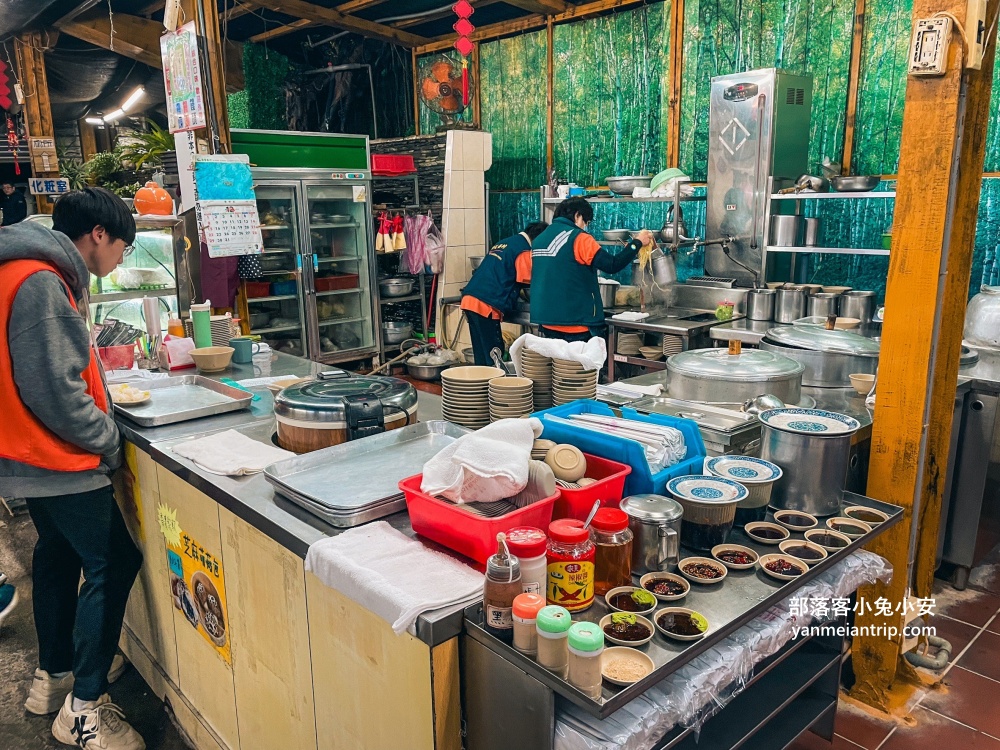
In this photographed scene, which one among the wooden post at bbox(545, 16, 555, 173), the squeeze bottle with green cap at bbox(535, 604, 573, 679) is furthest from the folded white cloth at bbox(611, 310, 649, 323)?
the squeeze bottle with green cap at bbox(535, 604, 573, 679)

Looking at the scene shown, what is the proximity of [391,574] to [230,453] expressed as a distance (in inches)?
39.3

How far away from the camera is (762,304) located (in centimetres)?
502

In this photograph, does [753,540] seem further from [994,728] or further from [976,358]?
[976,358]

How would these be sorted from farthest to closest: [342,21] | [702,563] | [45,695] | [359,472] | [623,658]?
[342,21]
[45,695]
[359,472]
[702,563]
[623,658]

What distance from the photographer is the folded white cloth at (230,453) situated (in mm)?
2162

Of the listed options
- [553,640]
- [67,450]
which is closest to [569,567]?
[553,640]

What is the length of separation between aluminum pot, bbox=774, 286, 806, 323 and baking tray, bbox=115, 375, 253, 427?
11.8 ft

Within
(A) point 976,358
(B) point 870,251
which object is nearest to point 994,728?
(A) point 976,358

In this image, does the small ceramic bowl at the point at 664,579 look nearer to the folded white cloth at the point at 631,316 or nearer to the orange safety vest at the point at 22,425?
the orange safety vest at the point at 22,425

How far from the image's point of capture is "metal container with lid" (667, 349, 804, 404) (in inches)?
108

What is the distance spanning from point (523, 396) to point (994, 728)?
6.75ft

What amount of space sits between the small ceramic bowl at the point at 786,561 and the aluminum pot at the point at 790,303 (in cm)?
353

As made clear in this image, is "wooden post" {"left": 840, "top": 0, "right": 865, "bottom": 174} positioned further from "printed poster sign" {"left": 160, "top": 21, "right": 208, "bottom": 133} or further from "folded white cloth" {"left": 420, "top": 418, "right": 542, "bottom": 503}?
"folded white cloth" {"left": 420, "top": 418, "right": 542, "bottom": 503}

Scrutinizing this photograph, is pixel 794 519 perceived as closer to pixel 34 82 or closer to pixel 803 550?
pixel 803 550
